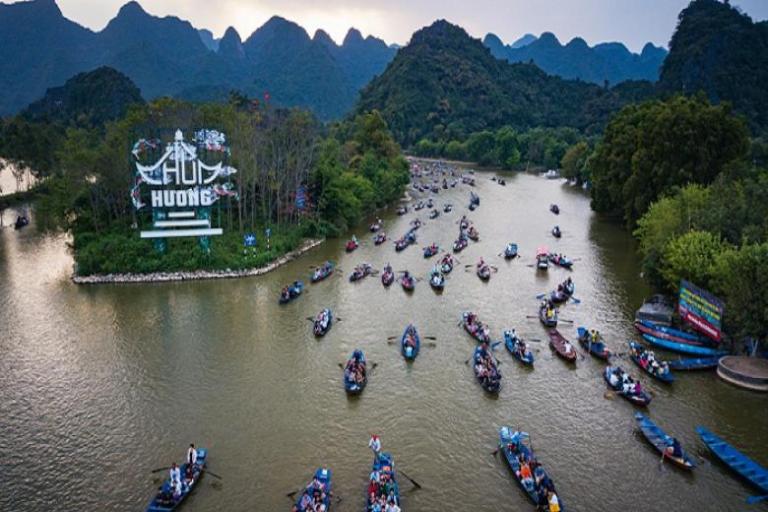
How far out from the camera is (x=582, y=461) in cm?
2108

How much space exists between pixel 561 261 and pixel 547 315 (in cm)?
1360

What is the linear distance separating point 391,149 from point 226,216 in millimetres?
39164

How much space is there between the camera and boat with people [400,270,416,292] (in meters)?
39.8

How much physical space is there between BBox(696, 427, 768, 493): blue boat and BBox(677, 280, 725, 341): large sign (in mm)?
7589

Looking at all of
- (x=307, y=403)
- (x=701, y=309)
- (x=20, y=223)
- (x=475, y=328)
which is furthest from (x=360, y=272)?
(x=20, y=223)

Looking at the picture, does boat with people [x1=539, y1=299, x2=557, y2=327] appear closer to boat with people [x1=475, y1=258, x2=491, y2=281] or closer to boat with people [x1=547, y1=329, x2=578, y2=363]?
boat with people [x1=547, y1=329, x2=578, y2=363]

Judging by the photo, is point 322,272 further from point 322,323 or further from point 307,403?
point 307,403

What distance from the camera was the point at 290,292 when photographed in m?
37.9

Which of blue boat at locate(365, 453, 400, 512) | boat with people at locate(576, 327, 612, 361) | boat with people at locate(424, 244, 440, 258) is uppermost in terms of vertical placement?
boat with people at locate(424, 244, 440, 258)

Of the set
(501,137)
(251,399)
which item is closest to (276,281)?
(251,399)

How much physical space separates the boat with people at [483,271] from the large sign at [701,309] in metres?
14.3

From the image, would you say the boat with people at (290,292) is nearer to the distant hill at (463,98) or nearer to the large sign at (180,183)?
the large sign at (180,183)

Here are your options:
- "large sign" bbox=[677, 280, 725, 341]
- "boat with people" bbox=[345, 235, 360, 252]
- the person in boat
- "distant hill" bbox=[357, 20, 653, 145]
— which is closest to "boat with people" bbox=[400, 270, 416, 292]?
"boat with people" bbox=[345, 235, 360, 252]

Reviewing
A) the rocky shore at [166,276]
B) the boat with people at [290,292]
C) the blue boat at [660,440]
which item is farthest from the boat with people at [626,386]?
the rocky shore at [166,276]
